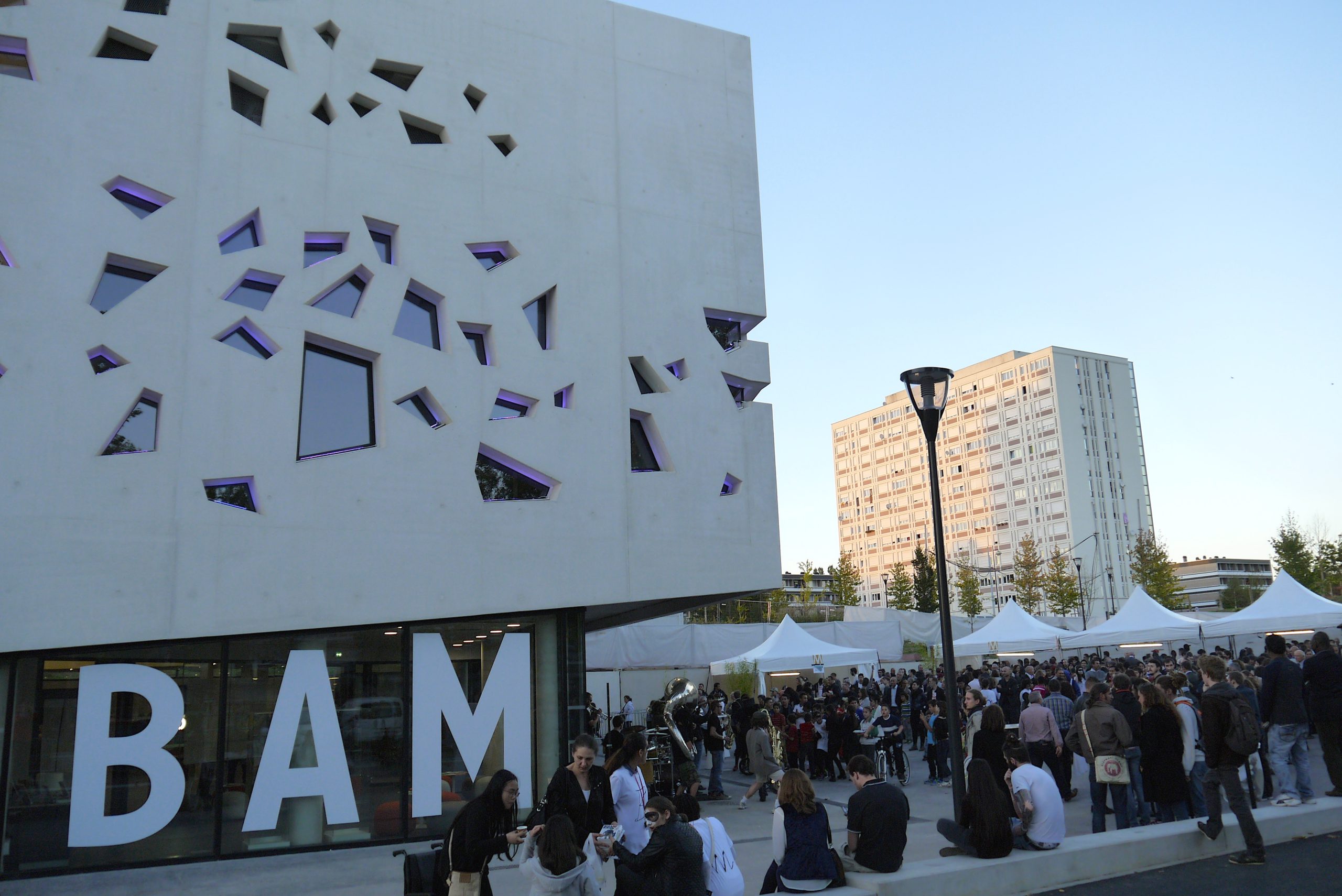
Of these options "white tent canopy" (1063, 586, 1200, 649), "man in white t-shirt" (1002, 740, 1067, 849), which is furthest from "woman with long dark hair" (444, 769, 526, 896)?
"white tent canopy" (1063, 586, 1200, 649)

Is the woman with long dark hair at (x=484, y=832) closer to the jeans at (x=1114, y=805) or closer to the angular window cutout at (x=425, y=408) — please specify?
the jeans at (x=1114, y=805)

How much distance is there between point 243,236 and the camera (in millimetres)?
13242

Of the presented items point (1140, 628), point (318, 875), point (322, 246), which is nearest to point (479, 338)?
point (322, 246)

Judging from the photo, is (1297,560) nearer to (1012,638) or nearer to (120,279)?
(1012,638)

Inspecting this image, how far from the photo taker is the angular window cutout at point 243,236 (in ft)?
42.7

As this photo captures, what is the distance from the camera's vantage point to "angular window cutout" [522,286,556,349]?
1490 cm

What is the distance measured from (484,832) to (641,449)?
9.04m

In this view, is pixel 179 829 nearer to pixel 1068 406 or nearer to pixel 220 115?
pixel 220 115

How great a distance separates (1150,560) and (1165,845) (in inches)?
2602

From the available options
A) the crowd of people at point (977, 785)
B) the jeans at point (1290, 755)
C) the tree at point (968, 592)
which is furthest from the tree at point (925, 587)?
the jeans at point (1290, 755)

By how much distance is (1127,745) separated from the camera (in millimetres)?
10766

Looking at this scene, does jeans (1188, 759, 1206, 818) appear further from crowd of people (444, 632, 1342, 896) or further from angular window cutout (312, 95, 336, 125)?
angular window cutout (312, 95, 336, 125)

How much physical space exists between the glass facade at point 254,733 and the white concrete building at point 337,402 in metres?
0.04

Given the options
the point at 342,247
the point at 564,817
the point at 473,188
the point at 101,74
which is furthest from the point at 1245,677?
the point at 101,74
